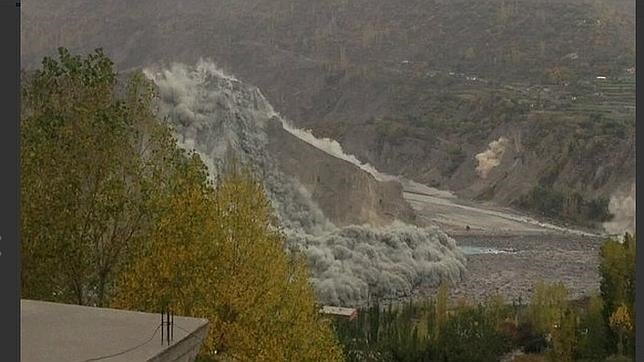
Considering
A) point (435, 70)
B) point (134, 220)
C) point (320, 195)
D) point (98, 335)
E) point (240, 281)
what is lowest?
point (98, 335)

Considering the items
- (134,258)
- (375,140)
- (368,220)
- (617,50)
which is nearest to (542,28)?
(617,50)

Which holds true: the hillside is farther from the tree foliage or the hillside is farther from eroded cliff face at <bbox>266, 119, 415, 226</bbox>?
the tree foliage

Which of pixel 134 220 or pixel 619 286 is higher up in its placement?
pixel 134 220

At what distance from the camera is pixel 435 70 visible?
2.74 meters

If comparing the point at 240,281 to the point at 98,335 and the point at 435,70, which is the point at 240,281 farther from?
the point at 435,70

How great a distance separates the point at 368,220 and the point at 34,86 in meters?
1.24

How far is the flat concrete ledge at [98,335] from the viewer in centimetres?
259

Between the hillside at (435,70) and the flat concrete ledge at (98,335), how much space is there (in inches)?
31.7

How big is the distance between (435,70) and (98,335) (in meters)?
1.38

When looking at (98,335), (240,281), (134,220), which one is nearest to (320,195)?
(240,281)

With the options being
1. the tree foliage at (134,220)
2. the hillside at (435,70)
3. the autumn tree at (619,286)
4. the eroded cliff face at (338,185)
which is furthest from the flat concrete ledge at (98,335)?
the autumn tree at (619,286)

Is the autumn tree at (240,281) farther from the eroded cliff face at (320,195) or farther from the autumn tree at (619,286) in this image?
the autumn tree at (619,286)

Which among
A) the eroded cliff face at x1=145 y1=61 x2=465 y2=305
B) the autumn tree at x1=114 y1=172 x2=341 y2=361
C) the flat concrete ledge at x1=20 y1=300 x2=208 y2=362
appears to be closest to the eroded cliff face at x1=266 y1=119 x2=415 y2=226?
the eroded cliff face at x1=145 y1=61 x2=465 y2=305

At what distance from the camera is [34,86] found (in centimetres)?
291
